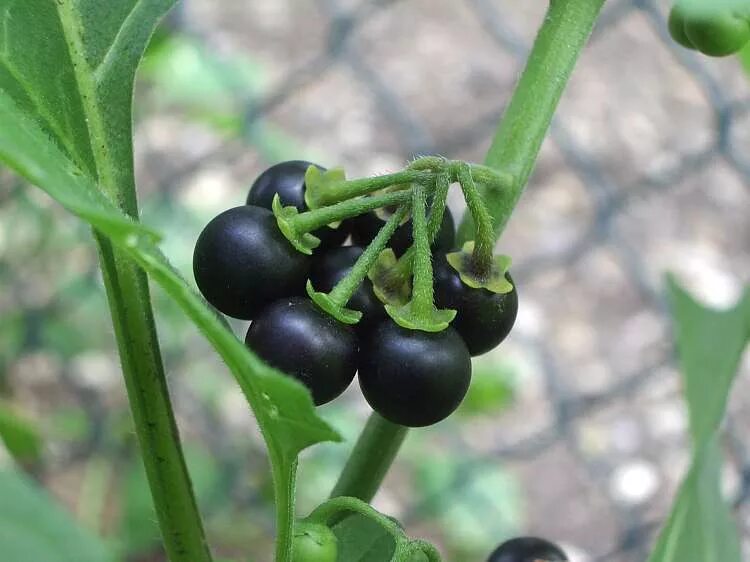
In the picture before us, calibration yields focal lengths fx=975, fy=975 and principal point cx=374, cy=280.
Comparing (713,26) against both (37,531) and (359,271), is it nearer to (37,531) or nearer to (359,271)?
(359,271)

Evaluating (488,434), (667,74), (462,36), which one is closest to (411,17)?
(462,36)

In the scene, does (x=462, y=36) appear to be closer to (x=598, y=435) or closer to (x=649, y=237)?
(x=649, y=237)

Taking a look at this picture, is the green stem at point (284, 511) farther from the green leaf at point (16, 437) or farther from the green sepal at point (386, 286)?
the green leaf at point (16, 437)

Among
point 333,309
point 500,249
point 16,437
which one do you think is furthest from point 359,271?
point 500,249

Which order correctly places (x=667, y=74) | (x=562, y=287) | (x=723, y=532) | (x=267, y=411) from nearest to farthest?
(x=267, y=411), (x=723, y=532), (x=562, y=287), (x=667, y=74)

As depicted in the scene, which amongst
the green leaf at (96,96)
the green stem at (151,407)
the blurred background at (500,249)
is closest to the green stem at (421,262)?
the green leaf at (96,96)

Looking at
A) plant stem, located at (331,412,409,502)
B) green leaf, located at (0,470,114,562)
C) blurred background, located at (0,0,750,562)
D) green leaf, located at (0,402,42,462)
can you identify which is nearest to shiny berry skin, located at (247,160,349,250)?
plant stem, located at (331,412,409,502)
